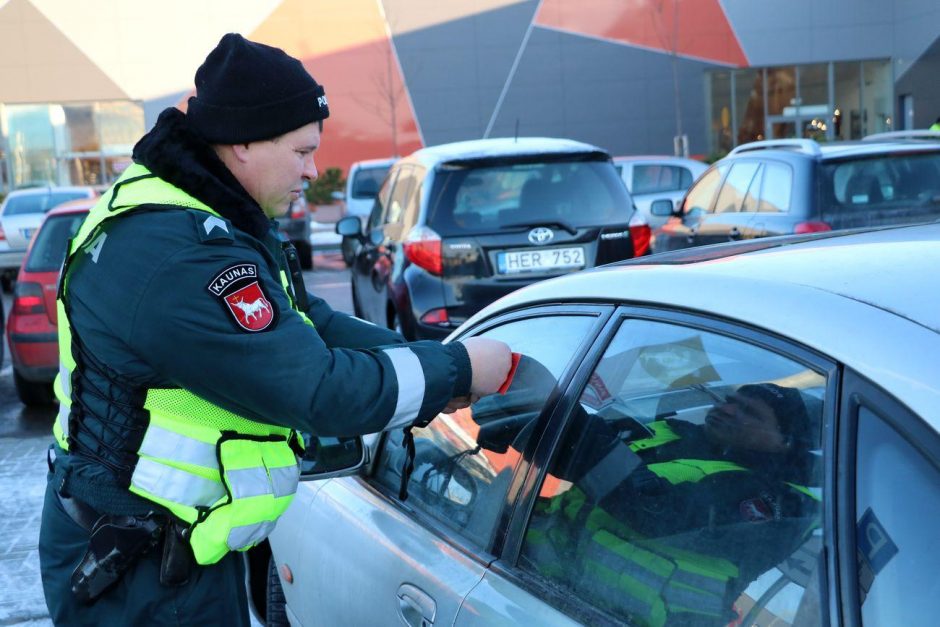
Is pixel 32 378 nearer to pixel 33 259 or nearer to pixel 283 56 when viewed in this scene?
pixel 33 259

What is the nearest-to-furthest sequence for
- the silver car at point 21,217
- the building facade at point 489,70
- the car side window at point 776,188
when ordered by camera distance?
the car side window at point 776,188 → the silver car at point 21,217 → the building facade at point 489,70

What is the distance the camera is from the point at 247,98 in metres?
2.16

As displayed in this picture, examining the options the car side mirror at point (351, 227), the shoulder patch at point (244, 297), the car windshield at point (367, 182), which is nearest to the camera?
the shoulder patch at point (244, 297)

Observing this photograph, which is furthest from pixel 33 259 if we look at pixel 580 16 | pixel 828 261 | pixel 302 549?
pixel 580 16

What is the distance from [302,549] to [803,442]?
1.77 m

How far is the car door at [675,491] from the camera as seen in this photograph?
63.6 inches

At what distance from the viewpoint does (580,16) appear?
31.8m

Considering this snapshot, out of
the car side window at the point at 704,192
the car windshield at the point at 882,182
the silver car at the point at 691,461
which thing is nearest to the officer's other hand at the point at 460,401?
the silver car at the point at 691,461

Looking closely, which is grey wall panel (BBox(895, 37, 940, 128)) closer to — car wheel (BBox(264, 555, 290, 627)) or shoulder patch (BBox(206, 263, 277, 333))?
car wheel (BBox(264, 555, 290, 627))

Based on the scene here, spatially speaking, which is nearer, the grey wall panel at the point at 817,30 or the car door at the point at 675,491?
the car door at the point at 675,491

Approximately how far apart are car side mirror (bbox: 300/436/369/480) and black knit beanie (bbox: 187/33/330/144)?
0.93m

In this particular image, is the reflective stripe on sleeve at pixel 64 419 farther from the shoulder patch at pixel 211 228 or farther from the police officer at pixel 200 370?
the shoulder patch at pixel 211 228

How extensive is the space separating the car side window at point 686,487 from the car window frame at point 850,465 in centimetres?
6

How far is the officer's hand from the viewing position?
7.45ft
